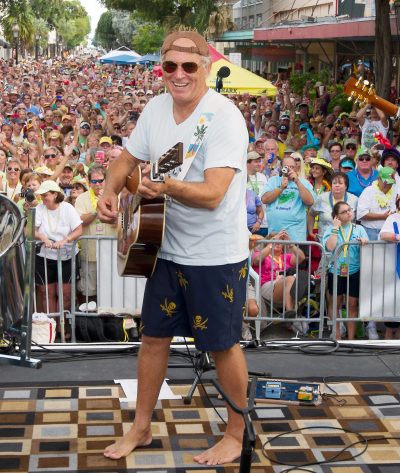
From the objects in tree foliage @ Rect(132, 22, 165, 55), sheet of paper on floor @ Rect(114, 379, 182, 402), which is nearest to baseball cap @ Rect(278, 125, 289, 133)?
sheet of paper on floor @ Rect(114, 379, 182, 402)

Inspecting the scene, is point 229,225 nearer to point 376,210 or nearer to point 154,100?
point 154,100

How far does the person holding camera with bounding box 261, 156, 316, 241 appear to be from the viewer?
8703 millimetres

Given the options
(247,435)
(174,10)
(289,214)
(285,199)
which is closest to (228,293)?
(247,435)

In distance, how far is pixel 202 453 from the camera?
4.41m

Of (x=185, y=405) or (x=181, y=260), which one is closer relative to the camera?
(x=181, y=260)

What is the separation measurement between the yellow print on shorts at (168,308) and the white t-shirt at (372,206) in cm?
450

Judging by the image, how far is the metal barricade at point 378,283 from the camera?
23.7 feet

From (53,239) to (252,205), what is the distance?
2.00m

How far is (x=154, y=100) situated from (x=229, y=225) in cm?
67

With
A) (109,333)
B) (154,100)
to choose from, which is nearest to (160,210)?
(154,100)

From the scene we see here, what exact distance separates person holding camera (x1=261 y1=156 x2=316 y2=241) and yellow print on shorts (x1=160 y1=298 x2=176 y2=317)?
4.32 metres

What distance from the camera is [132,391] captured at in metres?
5.24

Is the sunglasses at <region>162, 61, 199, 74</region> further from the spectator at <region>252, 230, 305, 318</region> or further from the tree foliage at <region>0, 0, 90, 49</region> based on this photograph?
the tree foliage at <region>0, 0, 90, 49</region>

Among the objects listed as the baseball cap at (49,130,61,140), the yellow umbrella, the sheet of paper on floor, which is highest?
the yellow umbrella
